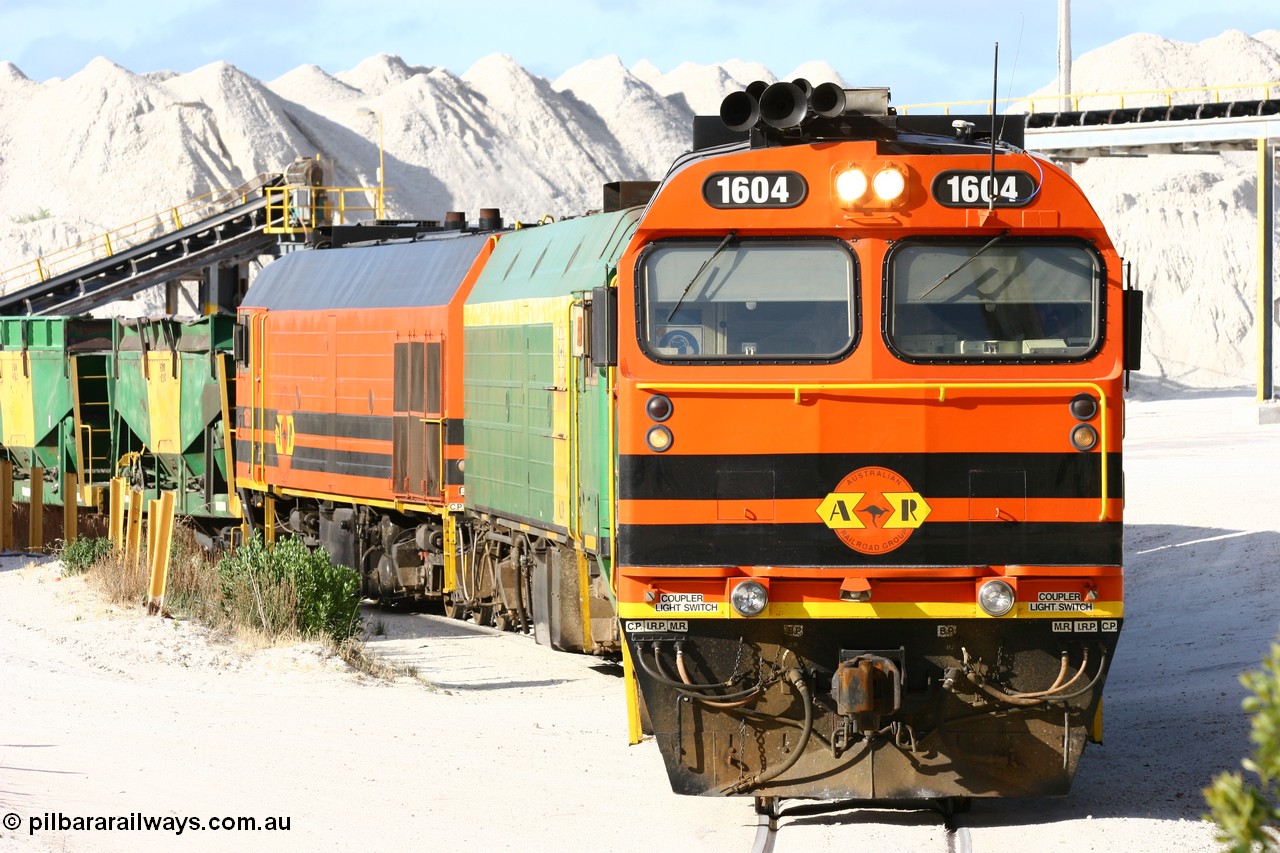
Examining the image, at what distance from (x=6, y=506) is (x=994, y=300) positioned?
20032mm

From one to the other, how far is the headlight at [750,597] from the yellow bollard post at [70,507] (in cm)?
1868

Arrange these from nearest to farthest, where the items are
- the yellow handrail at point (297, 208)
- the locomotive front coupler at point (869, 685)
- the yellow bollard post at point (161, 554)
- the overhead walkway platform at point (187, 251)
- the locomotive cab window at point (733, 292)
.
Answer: the locomotive front coupler at point (869, 685), the locomotive cab window at point (733, 292), the yellow bollard post at point (161, 554), the yellow handrail at point (297, 208), the overhead walkway platform at point (187, 251)

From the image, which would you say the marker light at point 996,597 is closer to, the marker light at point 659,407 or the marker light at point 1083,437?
the marker light at point 1083,437

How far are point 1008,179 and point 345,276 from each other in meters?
13.0

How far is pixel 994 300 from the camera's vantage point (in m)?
8.96

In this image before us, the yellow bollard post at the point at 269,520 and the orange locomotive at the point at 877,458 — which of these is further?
the yellow bollard post at the point at 269,520

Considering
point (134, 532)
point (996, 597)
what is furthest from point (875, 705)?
point (134, 532)

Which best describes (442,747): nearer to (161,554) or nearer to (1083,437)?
(1083,437)

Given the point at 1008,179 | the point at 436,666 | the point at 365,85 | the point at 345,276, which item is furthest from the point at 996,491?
the point at 365,85

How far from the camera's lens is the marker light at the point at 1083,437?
8836 mm

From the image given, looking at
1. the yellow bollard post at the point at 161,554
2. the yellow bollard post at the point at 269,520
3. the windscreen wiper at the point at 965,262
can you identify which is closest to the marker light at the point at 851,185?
the windscreen wiper at the point at 965,262

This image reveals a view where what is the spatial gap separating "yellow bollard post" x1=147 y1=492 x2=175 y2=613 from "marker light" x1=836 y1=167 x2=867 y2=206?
30.6 feet

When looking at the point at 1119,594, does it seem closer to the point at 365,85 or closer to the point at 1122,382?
the point at 1122,382

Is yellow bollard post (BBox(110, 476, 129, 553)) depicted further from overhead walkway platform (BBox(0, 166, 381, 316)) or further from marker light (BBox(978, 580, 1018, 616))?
overhead walkway platform (BBox(0, 166, 381, 316))
